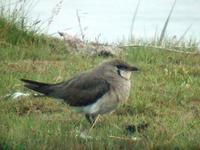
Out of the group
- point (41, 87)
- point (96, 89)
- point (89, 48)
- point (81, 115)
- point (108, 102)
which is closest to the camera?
point (108, 102)

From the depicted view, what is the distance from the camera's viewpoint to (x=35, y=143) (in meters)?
7.04

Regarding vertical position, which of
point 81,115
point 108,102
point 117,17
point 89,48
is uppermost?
point 108,102

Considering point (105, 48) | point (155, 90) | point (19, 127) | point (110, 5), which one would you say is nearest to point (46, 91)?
point (19, 127)

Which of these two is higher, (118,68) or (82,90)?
(118,68)

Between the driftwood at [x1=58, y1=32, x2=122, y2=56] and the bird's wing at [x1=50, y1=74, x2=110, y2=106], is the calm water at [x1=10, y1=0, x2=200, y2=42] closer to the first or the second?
the driftwood at [x1=58, y1=32, x2=122, y2=56]

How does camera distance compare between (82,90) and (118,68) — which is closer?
(82,90)

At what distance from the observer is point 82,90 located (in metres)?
7.75

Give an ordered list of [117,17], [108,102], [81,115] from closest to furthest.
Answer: [108,102] < [81,115] < [117,17]

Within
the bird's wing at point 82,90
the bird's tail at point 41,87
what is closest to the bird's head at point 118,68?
the bird's wing at point 82,90

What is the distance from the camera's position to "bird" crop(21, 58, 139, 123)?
761 cm

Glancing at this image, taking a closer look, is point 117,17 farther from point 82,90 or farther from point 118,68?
point 82,90

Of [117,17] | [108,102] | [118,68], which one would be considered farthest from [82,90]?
[117,17]

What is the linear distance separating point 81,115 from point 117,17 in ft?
21.1

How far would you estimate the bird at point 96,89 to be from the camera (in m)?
7.61
